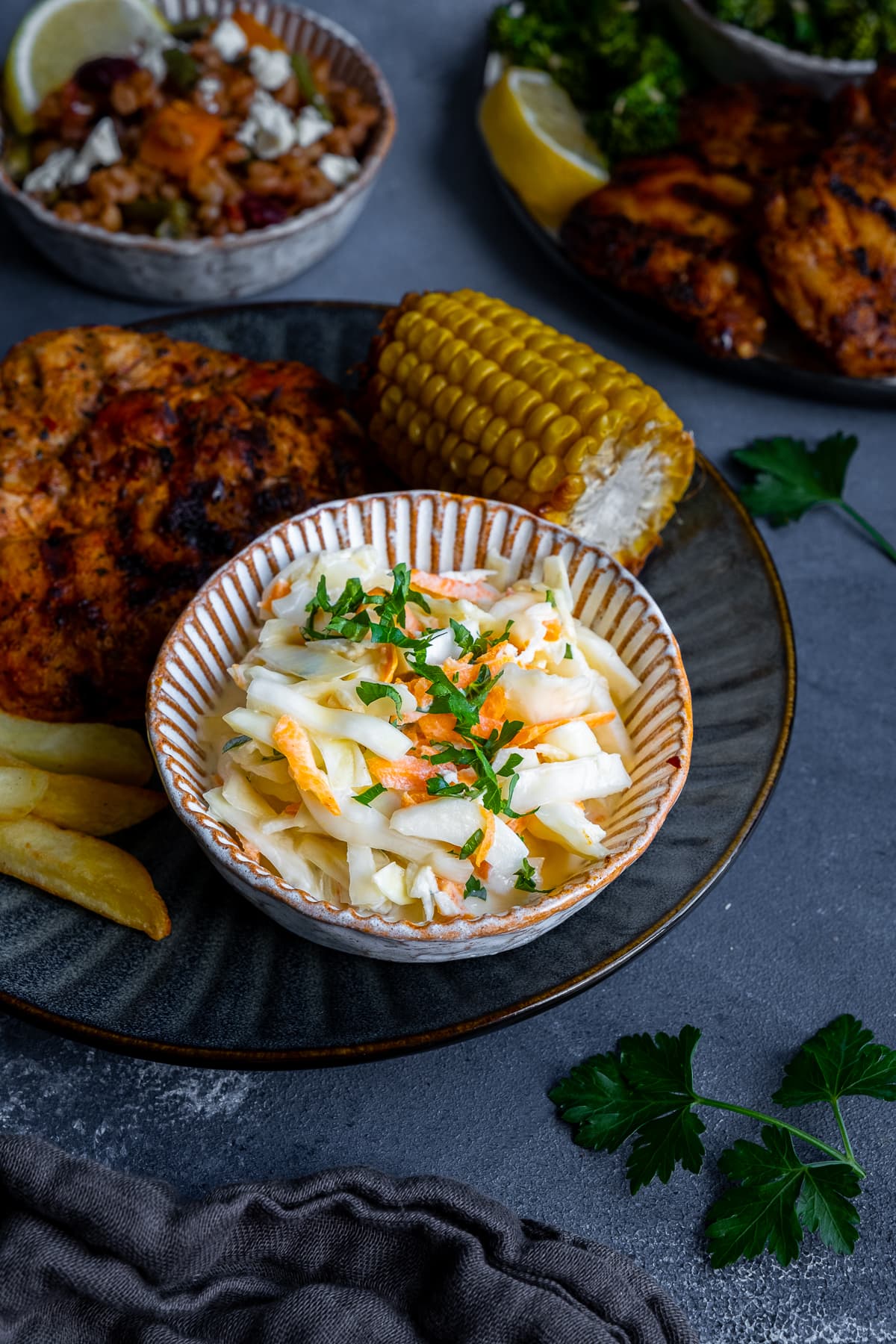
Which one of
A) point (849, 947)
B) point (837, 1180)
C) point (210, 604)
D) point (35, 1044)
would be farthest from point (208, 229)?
point (837, 1180)

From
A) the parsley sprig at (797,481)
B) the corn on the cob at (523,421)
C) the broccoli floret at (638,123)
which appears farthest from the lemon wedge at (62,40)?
the parsley sprig at (797,481)

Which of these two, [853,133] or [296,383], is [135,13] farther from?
[853,133]

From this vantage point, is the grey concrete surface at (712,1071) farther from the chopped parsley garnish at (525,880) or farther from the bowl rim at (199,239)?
the bowl rim at (199,239)

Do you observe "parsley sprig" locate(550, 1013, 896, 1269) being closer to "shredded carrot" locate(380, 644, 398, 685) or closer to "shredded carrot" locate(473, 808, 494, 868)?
"shredded carrot" locate(473, 808, 494, 868)

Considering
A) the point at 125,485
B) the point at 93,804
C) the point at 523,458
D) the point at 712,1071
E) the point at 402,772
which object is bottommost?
the point at 712,1071

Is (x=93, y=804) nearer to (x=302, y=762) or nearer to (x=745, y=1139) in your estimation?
(x=302, y=762)

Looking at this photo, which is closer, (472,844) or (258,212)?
(472,844)

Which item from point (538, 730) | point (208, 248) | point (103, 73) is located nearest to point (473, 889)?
point (538, 730)
